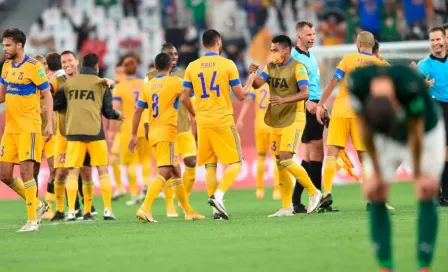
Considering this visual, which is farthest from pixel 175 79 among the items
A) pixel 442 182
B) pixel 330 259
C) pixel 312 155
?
pixel 330 259

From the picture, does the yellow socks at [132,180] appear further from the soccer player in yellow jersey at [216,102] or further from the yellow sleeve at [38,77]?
the yellow sleeve at [38,77]

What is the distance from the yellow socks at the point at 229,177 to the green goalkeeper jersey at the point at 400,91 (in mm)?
6194

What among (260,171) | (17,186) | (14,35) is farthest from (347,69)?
(260,171)

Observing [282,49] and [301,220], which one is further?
[282,49]

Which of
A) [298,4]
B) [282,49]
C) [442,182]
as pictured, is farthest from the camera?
[298,4]

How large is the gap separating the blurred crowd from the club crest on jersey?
12724 millimetres

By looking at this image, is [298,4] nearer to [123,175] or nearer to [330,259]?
[123,175]

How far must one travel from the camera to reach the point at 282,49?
1360cm

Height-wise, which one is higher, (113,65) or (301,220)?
(113,65)

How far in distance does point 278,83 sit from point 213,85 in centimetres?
91

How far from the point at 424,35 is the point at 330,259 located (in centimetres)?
1855

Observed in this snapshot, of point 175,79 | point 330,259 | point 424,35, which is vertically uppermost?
point 424,35

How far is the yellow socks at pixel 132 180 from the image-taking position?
18.6 metres

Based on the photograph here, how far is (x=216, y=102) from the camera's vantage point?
13.4 meters
